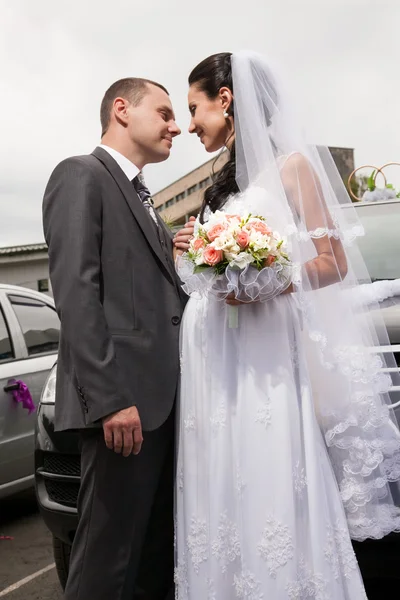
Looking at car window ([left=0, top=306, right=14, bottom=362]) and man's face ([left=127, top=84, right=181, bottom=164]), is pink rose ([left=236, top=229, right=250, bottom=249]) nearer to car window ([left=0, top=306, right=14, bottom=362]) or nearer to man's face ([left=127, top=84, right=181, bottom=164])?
man's face ([left=127, top=84, right=181, bottom=164])

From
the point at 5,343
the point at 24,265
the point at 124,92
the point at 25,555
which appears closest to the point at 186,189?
the point at 24,265

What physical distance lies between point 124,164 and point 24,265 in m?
20.6

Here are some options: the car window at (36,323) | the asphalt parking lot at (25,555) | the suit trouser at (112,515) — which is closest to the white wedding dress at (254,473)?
the suit trouser at (112,515)

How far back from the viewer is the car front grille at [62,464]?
2.82 metres

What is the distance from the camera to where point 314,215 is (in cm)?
228

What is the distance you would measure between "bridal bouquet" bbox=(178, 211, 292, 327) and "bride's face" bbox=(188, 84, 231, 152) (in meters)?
0.50

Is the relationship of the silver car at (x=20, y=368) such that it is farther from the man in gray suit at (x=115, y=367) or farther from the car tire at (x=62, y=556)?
the man in gray suit at (x=115, y=367)

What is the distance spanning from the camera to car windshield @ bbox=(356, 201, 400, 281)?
3.06 metres

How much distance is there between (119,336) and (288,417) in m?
0.61

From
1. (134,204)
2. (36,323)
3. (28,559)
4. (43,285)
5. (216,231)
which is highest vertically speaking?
(43,285)

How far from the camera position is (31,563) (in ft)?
12.6

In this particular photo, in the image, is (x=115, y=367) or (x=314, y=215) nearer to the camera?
(x=115, y=367)

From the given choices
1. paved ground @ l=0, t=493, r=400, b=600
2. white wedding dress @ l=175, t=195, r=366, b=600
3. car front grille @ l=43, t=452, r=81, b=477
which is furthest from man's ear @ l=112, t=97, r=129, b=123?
paved ground @ l=0, t=493, r=400, b=600

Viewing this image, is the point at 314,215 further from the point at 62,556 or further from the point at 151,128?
the point at 62,556
